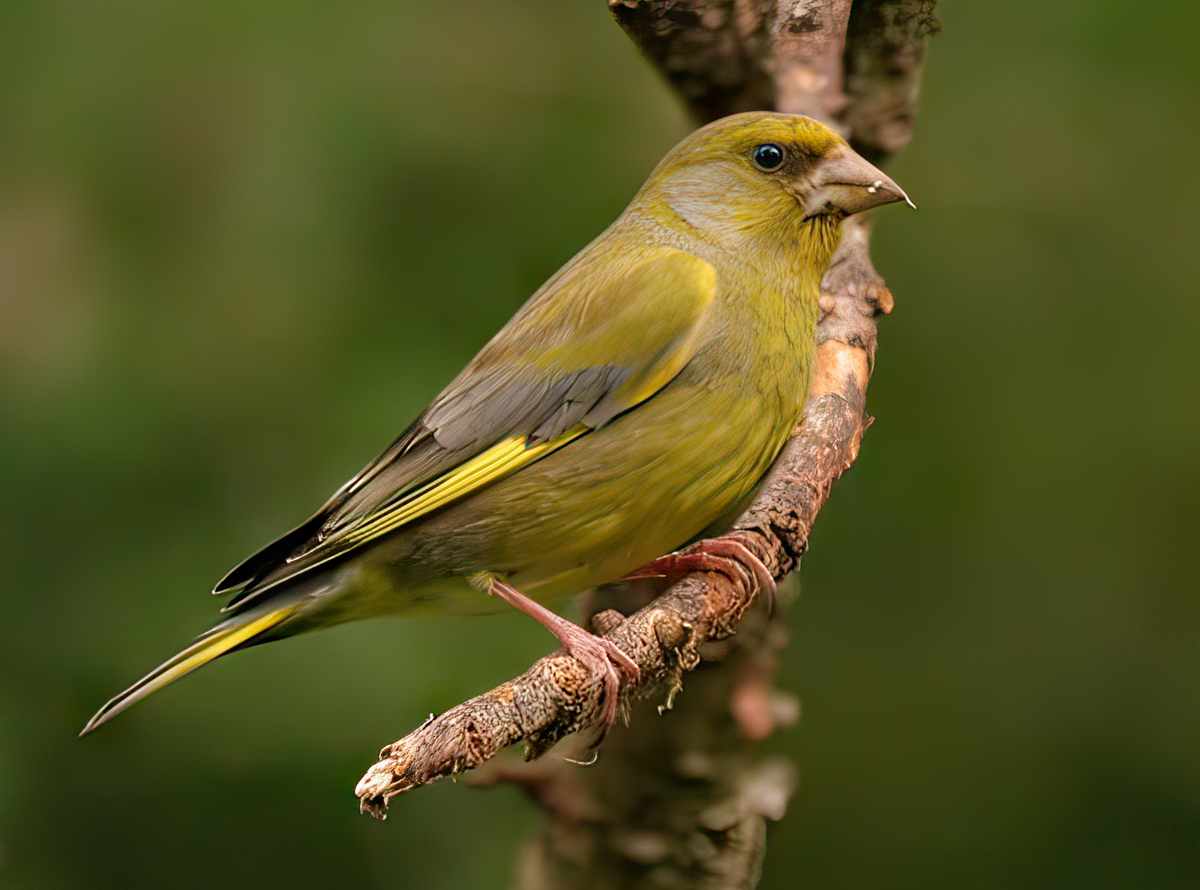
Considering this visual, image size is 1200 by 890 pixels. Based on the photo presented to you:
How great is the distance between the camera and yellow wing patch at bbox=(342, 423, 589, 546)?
1.61 metres

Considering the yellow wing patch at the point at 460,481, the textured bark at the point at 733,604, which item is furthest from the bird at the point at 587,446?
the textured bark at the point at 733,604

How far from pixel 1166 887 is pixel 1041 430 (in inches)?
35.4

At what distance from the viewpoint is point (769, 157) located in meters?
1.77

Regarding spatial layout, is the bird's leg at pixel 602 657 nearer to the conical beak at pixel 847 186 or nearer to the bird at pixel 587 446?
the bird at pixel 587 446

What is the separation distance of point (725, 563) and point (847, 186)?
561 mm

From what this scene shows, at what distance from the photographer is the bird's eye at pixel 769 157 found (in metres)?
1.76

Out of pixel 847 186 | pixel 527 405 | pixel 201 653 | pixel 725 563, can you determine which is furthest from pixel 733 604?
pixel 201 653

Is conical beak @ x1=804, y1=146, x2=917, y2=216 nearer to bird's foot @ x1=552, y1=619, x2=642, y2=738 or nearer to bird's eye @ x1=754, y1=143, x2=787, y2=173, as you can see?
bird's eye @ x1=754, y1=143, x2=787, y2=173

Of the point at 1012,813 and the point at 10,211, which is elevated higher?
the point at 10,211

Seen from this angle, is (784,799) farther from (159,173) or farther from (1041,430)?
(159,173)

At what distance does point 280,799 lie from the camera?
212 centimetres

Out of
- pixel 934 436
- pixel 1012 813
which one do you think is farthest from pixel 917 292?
pixel 1012 813

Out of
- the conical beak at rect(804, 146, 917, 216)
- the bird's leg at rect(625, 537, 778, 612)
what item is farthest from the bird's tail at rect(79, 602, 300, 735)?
the conical beak at rect(804, 146, 917, 216)

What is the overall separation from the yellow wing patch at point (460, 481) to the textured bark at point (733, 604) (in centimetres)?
26
